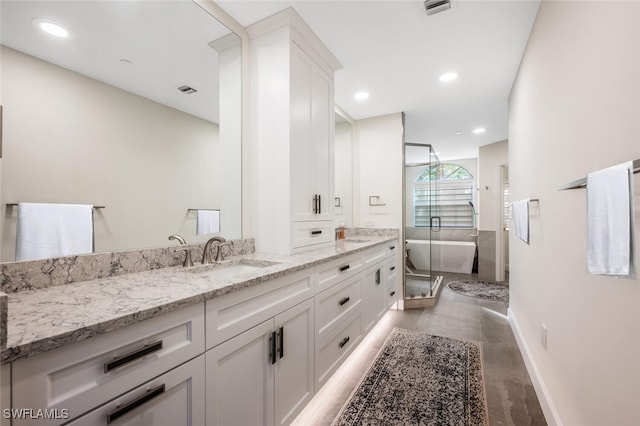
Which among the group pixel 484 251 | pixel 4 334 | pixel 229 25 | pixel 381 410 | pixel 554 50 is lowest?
pixel 381 410

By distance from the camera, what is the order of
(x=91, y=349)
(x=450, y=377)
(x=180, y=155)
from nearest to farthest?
(x=91, y=349) → (x=180, y=155) → (x=450, y=377)

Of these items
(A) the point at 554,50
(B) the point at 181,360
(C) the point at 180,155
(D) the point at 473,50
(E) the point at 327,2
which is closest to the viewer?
(B) the point at 181,360

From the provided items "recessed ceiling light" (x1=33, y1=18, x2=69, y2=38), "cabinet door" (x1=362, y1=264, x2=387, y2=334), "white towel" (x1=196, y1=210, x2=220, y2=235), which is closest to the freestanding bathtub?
"cabinet door" (x1=362, y1=264, x2=387, y2=334)

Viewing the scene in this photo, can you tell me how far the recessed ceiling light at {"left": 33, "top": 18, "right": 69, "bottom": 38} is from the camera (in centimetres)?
103

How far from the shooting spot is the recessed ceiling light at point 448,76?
99.4 inches

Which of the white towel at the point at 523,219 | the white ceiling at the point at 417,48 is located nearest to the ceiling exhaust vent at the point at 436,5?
the white ceiling at the point at 417,48

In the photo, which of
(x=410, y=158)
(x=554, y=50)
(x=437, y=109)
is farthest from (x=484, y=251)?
(x=554, y=50)

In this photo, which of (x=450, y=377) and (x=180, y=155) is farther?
(x=450, y=377)

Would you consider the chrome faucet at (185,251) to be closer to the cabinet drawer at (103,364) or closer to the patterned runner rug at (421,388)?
the cabinet drawer at (103,364)

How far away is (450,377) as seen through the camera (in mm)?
1979

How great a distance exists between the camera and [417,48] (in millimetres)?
2139

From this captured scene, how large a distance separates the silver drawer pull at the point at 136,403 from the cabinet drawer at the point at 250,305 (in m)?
0.19

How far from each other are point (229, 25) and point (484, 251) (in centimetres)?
521

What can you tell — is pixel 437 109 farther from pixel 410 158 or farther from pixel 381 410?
pixel 381 410
